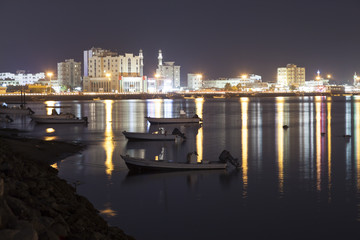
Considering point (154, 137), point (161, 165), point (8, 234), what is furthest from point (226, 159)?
point (8, 234)

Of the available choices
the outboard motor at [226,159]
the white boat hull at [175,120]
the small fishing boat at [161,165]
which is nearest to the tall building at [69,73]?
the white boat hull at [175,120]

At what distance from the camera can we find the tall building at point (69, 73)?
7623 inches

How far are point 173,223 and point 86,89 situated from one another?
6382 inches

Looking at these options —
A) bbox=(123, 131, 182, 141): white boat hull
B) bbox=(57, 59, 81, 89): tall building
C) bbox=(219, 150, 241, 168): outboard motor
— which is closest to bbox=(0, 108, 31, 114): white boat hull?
bbox=(123, 131, 182, 141): white boat hull

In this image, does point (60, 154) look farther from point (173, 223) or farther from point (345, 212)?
point (345, 212)

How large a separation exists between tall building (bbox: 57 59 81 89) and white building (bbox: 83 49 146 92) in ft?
77.0

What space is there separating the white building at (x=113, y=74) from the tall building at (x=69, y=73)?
2347 centimetres

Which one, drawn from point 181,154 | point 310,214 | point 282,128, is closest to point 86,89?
point 282,128

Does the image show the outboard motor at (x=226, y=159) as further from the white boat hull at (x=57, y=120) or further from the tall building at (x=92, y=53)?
the tall building at (x=92, y=53)

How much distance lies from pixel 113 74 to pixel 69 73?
113 ft

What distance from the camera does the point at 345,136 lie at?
35625mm

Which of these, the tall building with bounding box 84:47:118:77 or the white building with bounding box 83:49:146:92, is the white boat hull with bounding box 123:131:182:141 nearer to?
the white building with bounding box 83:49:146:92

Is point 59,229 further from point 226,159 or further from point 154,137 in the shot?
point 154,137

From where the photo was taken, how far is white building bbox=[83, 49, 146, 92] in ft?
543
